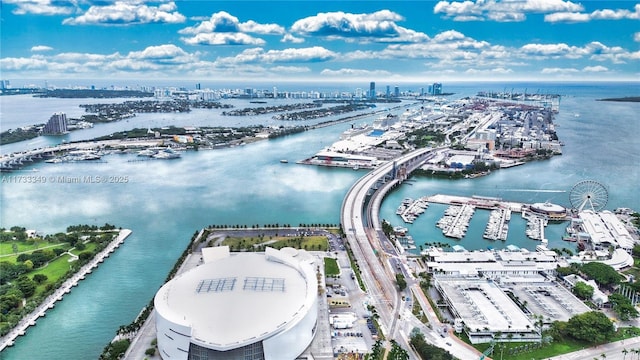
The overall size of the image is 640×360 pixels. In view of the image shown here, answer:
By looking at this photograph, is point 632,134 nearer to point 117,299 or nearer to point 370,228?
point 370,228

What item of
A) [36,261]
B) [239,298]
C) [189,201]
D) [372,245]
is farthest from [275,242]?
[36,261]

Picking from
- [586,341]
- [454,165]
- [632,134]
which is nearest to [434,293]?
[586,341]

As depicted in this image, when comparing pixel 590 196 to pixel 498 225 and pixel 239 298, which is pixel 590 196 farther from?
pixel 239 298

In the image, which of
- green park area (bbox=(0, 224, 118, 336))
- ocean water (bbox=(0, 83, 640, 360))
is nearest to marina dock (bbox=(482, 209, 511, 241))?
ocean water (bbox=(0, 83, 640, 360))

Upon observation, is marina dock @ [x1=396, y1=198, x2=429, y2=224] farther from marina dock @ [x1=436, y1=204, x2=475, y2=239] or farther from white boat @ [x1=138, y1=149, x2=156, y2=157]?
white boat @ [x1=138, y1=149, x2=156, y2=157]

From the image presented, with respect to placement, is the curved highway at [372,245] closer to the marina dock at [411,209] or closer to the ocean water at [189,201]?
the ocean water at [189,201]
